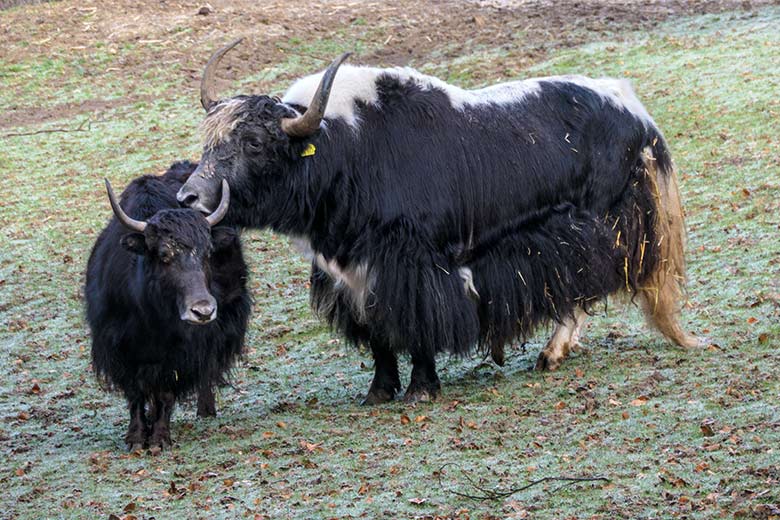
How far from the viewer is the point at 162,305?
271 inches

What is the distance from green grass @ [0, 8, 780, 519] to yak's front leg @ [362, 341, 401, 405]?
157 millimetres

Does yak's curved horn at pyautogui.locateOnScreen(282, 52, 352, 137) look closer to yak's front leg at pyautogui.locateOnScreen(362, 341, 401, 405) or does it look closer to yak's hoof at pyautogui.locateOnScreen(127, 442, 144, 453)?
yak's front leg at pyautogui.locateOnScreen(362, 341, 401, 405)

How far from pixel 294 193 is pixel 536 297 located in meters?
1.64

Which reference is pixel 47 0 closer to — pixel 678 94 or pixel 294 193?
pixel 678 94

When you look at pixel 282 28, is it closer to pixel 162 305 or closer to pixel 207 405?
pixel 207 405

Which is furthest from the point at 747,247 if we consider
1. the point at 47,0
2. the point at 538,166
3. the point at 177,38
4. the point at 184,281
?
the point at 47,0

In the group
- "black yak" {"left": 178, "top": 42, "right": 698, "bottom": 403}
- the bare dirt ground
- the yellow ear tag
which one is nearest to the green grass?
"black yak" {"left": 178, "top": 42, "right": 698, "bottom": 403}

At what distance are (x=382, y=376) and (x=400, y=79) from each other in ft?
5.99

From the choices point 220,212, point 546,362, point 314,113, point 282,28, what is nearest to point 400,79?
point 314,113

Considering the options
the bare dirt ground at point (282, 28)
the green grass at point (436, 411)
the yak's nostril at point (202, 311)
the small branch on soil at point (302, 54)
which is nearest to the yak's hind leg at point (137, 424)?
the green grass at point (436, 411)

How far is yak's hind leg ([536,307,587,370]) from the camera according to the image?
7.93m

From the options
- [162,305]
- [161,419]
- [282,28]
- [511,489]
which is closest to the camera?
[511,489]

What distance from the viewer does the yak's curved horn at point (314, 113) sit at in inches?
277

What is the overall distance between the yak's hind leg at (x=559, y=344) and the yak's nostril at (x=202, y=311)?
2.40 meters
